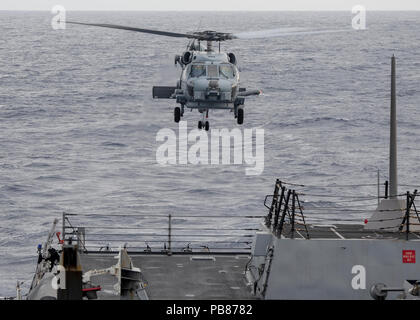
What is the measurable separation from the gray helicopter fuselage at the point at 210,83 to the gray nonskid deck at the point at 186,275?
54.3ft

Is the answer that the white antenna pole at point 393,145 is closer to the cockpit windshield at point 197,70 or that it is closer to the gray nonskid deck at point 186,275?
the gray nonskid deck at point 186,275

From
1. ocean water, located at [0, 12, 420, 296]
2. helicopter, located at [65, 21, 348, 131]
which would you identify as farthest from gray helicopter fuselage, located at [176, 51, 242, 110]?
ocean water, located at [0, 12, 420, 296]

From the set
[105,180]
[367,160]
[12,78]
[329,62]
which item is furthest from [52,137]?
[329,62]

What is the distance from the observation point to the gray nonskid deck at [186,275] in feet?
91.8

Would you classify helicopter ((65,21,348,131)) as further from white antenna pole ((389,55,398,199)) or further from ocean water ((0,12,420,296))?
white antenna pole ((389,55,398,199))

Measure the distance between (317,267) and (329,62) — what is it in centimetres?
17533

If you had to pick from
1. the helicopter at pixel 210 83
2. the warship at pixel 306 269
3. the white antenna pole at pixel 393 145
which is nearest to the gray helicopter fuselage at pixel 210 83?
the helicopter at pixel 210 83

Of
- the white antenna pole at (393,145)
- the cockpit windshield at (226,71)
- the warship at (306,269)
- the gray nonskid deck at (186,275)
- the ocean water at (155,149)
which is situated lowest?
the ocean water at (155,149)

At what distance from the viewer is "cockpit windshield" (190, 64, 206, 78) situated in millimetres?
49062

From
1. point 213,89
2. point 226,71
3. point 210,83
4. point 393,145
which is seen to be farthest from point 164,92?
point 393,145

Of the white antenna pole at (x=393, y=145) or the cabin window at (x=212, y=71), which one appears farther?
the cabin window at (x=212, y=71)

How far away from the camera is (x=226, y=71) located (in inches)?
1937
